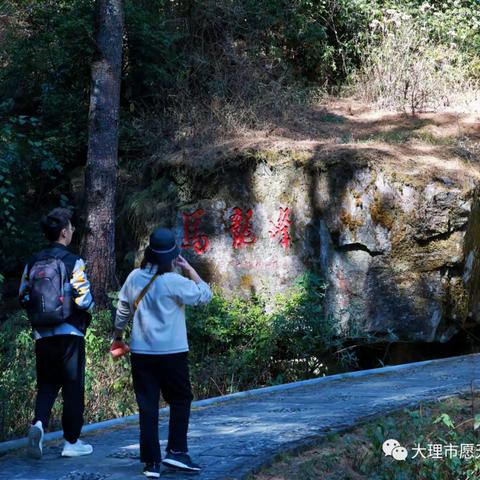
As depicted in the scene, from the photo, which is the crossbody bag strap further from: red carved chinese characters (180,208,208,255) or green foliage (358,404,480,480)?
red carved chinese characters (180,208,208,255)

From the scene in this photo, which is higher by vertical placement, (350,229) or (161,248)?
(350,229)

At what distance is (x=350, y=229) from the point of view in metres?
11.2

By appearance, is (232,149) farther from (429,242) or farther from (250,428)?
(250,428)

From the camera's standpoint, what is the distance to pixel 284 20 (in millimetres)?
16672

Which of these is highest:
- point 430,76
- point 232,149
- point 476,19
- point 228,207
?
point 476,19

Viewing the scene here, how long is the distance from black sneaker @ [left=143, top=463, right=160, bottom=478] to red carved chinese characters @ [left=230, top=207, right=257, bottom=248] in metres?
6.90

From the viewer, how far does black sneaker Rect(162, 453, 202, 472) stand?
5.21 meters

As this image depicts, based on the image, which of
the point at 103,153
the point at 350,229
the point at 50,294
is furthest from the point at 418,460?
the point at 103,153

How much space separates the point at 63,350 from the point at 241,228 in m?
6.48

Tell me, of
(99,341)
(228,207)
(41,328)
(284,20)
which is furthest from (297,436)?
(284,20)

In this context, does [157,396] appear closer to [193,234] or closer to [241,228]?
[241,228]

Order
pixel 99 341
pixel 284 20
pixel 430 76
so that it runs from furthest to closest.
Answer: pixel 284 20, pixel 430 76, pixel 99 341


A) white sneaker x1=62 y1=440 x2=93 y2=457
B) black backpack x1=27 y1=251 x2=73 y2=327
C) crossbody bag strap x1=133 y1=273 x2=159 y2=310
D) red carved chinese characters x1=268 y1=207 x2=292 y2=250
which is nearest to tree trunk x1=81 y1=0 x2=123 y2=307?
red carved chinese characters x1=268 y1=207 x2=292 y2=250

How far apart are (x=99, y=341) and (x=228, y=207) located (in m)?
3.14
